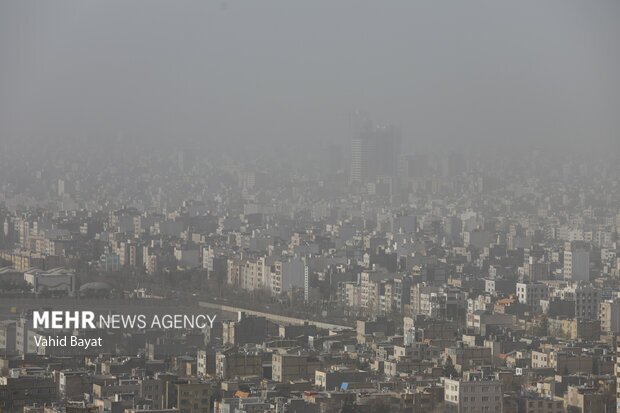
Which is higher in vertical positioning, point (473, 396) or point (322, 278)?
point (322, 278)

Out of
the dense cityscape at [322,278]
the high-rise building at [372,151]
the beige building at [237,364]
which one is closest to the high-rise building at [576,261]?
the dense cityscape at [322,278]

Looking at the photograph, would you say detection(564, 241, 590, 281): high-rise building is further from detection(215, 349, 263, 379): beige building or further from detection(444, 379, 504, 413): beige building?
detection(444, 379, 504, 413): beige building

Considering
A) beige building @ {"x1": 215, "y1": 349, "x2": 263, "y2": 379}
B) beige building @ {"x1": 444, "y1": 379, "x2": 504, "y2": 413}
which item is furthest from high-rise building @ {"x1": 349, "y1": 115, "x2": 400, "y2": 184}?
beige building @ {"x1": 444, "y1": 379, "x2": 504, "y2": 413}

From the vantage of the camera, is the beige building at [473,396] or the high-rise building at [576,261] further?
the high-rise building at [576,261]

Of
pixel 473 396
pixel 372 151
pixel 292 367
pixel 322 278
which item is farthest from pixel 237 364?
pixel 372 151

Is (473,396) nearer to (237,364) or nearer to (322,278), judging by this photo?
(237,364)

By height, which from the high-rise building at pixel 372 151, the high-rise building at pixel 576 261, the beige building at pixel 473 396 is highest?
the high-rise building at pixel 372 151

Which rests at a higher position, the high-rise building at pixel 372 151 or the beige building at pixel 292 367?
the high-rise building at pixel 372 151

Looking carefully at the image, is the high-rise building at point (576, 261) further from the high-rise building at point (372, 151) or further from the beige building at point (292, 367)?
the beige building at point (292, 367)

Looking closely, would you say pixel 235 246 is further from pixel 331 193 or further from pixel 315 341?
pixel 315 341

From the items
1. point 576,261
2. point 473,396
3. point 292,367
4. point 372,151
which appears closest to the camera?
point 473,396

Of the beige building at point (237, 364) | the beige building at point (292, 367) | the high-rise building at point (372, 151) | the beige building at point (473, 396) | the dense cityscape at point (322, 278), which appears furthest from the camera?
the high-rise building at point (372, 151)
